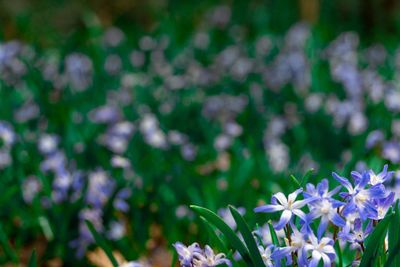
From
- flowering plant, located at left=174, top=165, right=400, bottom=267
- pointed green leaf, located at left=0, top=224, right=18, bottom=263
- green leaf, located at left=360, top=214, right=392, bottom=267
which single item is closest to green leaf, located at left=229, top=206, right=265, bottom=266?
flowering plant, located at left=174, top=165, right=400, bottom=267

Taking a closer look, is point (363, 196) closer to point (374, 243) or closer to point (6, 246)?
point (374, 243)

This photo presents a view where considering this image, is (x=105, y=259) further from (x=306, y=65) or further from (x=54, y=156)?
(x=306, y=65)

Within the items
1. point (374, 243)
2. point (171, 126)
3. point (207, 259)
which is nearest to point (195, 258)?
point (207, 259)

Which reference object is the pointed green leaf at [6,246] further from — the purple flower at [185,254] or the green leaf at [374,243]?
the green leaf at [374,243]

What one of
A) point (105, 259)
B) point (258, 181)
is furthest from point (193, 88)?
point (105, 259)

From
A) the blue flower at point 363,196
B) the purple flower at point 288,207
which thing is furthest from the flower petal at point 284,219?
the blue flower at point 363,196

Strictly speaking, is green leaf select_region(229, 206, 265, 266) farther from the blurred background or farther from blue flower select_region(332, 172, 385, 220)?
the blurred background
